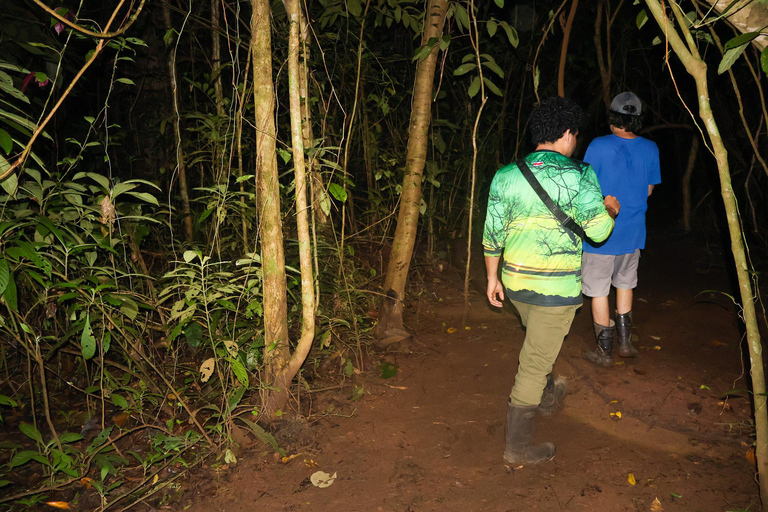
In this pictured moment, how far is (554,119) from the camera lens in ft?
9.02

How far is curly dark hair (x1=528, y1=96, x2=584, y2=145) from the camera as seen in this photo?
2.75m

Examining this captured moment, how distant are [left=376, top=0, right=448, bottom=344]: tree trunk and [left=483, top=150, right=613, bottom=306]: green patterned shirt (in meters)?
1.57

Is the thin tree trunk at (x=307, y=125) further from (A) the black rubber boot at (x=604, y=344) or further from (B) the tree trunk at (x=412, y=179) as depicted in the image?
(A) the black rubber boot at (x=604, y=344)

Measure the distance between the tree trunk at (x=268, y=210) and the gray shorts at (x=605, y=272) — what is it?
2.20m

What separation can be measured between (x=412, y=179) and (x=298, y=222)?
1.52 metres

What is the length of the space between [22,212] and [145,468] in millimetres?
1432

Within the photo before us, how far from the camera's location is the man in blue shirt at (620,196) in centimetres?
377

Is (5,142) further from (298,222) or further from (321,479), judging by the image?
(321,479)

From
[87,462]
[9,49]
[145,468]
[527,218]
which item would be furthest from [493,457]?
[9,49]

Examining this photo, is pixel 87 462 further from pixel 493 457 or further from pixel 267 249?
pixel 493 457

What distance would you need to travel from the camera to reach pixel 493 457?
120 inches

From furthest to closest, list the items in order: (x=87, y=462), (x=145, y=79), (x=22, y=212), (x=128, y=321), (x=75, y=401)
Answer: (x=145, y=79) < (x=75, y=401) < (x=128, y=321) < (x=87, y=462) < (x=22, y=212)

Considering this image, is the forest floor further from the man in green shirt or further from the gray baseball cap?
the gray baseball cap

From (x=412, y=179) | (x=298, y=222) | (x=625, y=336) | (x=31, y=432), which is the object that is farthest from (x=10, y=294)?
(x=625, y=336)
